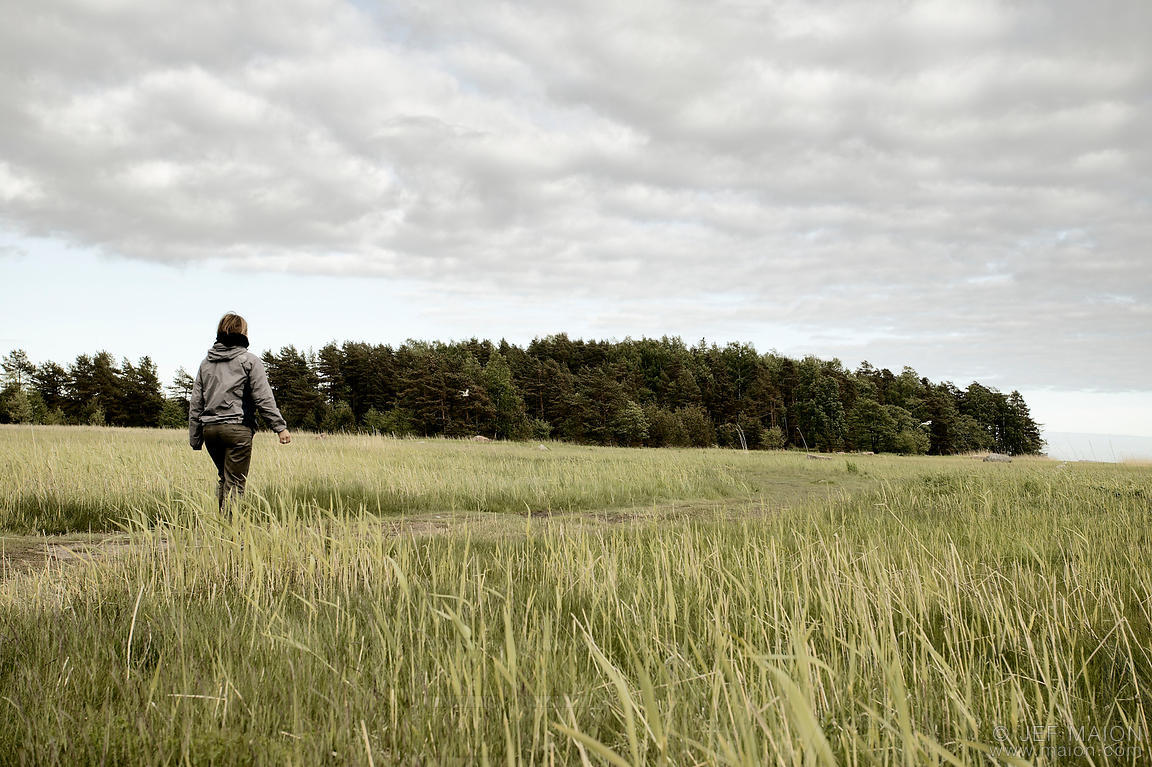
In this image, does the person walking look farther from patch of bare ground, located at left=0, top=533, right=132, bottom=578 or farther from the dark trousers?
patch of bare ground, located at left=0, top=533, right=132, bottom=578

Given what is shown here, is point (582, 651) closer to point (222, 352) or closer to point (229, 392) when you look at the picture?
point (229, 392)

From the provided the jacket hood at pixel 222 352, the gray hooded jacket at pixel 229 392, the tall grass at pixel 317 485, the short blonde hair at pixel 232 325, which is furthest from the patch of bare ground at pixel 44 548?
the short blonde hair at pixel 232 325

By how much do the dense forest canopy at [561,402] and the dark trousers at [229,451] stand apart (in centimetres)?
5335

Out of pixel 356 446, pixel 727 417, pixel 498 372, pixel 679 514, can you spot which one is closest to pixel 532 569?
pixel 679 514

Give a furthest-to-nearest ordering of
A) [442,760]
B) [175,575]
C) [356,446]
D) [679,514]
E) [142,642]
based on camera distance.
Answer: [356,446]
[679,514]
[175,575]
[142,642]
[442,760]

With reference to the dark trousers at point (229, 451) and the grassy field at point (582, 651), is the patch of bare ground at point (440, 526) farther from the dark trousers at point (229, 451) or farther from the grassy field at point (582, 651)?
the dark trousers at point (229, 451)

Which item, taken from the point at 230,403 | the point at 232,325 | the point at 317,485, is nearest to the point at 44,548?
the point at 230,403

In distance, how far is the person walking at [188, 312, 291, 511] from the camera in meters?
6.96

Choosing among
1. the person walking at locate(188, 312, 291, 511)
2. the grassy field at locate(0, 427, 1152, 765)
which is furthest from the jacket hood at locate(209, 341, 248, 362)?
the grassy field at locate(0, 427, 1152, 765)

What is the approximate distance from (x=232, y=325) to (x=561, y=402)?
59815 millimetres

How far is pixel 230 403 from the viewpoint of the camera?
7.01 meters

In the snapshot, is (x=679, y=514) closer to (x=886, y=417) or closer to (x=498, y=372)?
(x=498, y=372)

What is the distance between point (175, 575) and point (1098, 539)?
767cm

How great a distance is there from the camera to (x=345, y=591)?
3654 millimetres
